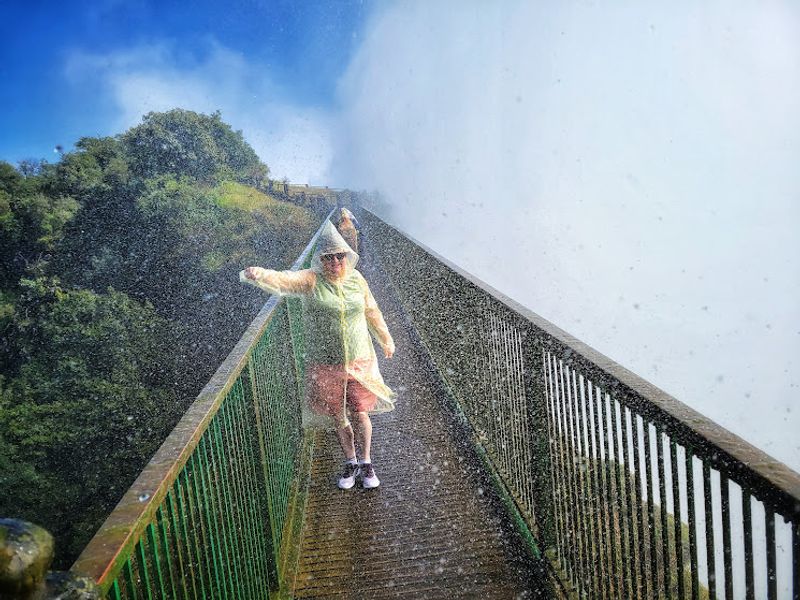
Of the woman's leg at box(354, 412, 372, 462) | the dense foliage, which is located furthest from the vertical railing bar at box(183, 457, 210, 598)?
the dense foliage

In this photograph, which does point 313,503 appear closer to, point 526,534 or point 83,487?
point 526,534

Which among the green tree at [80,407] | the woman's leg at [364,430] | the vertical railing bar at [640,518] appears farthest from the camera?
the green tree at [80,407]

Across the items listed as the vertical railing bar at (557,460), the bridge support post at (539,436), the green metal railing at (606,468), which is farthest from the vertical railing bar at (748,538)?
the bridge support post at (539,436)

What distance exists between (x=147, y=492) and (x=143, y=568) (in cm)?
19

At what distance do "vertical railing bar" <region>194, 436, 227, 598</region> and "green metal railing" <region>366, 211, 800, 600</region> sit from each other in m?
1.60

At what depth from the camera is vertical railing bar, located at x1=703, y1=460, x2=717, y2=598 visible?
1.41 metres

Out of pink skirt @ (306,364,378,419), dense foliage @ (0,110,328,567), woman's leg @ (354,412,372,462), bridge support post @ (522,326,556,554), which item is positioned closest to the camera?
bridge support post @ (522,326,556,554)

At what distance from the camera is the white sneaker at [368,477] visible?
390cm

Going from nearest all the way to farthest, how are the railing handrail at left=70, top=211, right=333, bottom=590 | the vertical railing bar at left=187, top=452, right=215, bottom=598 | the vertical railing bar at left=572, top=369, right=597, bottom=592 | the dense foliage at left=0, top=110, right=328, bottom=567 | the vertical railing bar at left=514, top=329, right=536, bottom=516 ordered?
the railing handrail at left=70, top=211, right=333, bottom=590, the vertical railing bar at left=187, top=452, right=215, bottom=598, the vertical railing bar at left=572, top=369, right=597, bottom=592, the vertical railing bar at left=514, top=329, right=536, bottom=516, the dense foliage at left=0, top=110, right=328, bottom=567

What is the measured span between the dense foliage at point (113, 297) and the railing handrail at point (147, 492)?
24881mm

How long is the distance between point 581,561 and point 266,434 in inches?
74.2

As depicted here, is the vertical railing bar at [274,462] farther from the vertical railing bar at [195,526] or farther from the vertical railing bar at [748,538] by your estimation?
the vertical railing bar at [748,538]

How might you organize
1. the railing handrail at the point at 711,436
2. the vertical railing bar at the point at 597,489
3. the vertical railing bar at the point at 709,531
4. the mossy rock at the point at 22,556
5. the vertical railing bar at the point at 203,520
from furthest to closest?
the vertical railing bar at the point at 597,489, the vertical railing bar at the point at 203,520, the vertical railing bar at the point at 709,531, the railing handrail at the point at 711,436, the mossy rock at the point at 22,556

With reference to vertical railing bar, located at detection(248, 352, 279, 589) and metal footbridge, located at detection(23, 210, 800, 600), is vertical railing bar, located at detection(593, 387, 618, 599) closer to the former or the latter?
metal footbridge, located at detection(23, 210, 800, 600)
